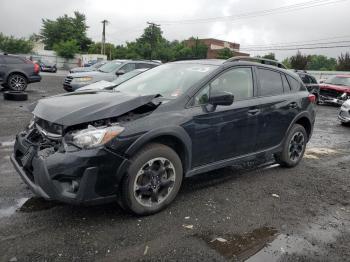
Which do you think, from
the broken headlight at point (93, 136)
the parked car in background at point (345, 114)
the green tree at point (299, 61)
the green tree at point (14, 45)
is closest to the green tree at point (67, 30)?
the green tree at point (14, 45)

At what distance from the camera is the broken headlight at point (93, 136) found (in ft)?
11.4

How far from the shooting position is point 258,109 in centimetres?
512


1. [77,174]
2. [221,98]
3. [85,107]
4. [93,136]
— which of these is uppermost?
[221,98]

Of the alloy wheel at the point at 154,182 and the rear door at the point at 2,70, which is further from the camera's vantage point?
the rear door at the point at 2,70

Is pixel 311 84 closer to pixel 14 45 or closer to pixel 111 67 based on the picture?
pixel 111 67

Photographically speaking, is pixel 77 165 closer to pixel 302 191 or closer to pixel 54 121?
pixel 54 121

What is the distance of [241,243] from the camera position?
357 centimetres

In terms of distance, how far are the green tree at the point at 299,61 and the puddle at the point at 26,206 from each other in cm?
4655

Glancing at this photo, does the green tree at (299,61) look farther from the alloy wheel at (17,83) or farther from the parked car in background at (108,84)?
the parked car in background at (108,84)

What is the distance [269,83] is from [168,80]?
66.2 inches

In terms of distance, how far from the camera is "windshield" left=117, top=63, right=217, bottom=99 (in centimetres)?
454

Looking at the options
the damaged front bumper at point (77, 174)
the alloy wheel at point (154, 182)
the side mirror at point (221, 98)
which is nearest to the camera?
the damaged front bumper at point (77, 174)

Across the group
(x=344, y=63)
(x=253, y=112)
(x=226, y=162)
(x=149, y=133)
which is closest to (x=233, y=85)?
(x=253, y=112)

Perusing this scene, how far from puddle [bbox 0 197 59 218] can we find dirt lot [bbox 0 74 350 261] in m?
0.01
